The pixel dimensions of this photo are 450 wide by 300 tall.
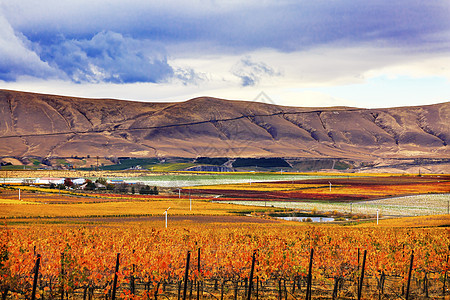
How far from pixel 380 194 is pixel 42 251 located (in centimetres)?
8310

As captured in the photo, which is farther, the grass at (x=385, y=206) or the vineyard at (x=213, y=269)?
the grass at (x=385, y=206)

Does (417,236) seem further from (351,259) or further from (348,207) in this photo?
(348,207)

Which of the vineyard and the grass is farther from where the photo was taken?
the grass

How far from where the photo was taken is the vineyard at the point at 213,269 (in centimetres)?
1903

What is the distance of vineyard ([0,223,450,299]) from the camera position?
1903 centimetres

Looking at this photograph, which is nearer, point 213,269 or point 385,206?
point 213,269

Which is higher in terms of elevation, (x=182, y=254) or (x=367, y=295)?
(x=182, y=254)

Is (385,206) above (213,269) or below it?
below

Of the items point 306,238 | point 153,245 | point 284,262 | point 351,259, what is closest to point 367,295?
point 351,259

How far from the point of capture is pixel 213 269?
68.8 ft

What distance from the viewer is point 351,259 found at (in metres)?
22.4

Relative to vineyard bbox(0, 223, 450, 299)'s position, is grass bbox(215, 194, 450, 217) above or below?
below

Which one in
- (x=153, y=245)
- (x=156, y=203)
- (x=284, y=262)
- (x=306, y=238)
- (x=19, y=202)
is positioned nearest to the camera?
(x=284, y=262)

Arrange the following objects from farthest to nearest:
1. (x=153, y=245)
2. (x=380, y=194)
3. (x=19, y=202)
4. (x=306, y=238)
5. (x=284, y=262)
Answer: (x=380, y=194) → (x=19, y=202) → (x=306, y=238) → (x=153, y=245) → (x=284, y=262)
